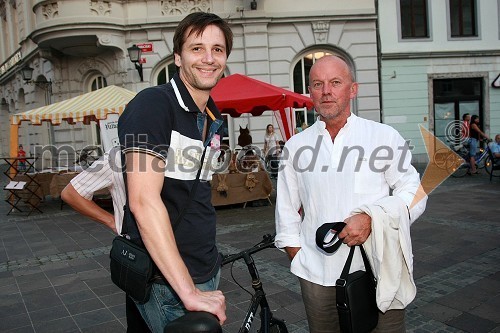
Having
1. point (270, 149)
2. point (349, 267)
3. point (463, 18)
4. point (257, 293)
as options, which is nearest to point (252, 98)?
point (270, 149)

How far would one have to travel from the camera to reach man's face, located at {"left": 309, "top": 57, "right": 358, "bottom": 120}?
209 centimetres

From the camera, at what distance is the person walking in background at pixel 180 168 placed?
1.30 meters

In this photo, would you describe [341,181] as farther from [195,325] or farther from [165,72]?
[165,72]

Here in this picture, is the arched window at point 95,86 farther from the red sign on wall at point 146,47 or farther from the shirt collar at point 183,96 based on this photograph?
the shirt collar at point 183,96

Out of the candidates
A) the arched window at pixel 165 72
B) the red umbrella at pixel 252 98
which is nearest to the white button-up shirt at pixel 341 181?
the red umbrella at pixel 252 98

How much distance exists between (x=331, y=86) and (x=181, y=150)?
952 mm

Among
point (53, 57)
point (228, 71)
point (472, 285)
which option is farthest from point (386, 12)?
point (472, 285)

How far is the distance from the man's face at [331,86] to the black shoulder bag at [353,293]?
61 centimetres

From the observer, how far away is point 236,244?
613 centimetres

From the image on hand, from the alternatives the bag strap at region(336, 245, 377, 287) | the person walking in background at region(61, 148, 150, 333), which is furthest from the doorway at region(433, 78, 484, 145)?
the person walking in background at region(61, 148, 150, 333)

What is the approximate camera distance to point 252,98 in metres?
8.08

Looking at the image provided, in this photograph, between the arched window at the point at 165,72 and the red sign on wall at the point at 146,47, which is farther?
the arched window at the point at 165,72

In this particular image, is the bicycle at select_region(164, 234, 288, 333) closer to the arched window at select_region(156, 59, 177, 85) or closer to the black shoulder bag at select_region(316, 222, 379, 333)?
the black shoulder bag at select_region(316, 222, 379, 333)

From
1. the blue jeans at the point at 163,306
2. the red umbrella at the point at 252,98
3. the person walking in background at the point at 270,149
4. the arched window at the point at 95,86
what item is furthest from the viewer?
the arched window at the point at 95,86
